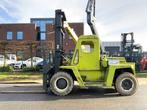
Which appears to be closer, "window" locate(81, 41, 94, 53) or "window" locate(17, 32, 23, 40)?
"window" locate(81, 41, 94, 53)

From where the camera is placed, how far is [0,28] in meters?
66.9

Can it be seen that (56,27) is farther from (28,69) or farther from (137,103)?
(28,69)

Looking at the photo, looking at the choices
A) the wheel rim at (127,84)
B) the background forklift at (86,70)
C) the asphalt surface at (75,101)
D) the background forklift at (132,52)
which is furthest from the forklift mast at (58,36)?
the background forklift at (132,52)

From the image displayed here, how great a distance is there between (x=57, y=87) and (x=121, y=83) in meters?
2.86

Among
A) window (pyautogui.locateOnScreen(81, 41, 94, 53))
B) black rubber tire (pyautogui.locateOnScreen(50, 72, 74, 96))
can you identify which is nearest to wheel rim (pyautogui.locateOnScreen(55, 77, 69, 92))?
black rubber tire (pyautogui.locateOnScreen(50, 72, 74, 96))

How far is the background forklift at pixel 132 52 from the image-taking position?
113 feet

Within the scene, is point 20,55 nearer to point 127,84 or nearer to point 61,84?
point 61,84

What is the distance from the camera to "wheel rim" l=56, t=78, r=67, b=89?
53.9 ft

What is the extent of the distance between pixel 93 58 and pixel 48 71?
2.20 meters

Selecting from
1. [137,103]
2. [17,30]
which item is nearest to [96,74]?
[137,103]

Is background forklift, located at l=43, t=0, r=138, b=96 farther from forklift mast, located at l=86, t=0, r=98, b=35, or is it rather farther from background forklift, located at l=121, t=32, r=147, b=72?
background forklift, located at l=121, t=32, r=147, b=72

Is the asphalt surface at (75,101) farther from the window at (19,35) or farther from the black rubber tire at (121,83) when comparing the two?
the window at (19,35)

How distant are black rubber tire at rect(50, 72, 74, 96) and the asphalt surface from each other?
0.27 meters

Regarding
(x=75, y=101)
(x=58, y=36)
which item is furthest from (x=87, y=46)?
(x=75, y=101)
